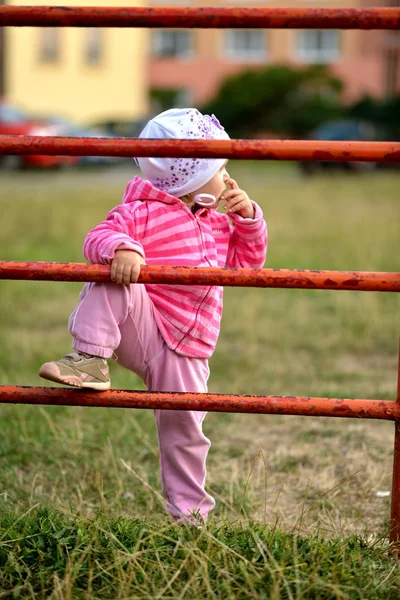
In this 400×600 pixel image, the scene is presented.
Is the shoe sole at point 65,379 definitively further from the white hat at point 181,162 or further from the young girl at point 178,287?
the white hat at point 181,162

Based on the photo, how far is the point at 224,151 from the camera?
218 centimetres

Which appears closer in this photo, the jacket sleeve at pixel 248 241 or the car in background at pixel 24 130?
the jacket sleeve at pixel 248 241

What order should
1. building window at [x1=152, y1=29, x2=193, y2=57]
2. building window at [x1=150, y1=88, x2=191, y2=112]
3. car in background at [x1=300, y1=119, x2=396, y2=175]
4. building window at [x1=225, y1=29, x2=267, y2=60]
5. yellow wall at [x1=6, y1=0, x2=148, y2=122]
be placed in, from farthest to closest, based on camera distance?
building window at [x1=152, y1=29, x2=193, y2=57]
building window at [x1=225, y1=29, x2=267, y2=60]
building window at [x1=150, y1=88, x2=191, y2=112]
yellow wall at [x1=6, y1=0, x2=148, y2=122]
car in background at [x1=300, y1=119, x2=396, y2=175]

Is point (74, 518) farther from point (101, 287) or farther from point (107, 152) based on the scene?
point (107, 152)

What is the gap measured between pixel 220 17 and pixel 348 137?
16279 mm

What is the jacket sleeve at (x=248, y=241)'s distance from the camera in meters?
2.56

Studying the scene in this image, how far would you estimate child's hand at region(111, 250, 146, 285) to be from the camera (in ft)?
7.35

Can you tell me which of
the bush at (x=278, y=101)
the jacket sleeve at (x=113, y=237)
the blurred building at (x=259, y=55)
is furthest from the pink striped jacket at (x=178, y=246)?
the blurred building at (x=259, y=55)

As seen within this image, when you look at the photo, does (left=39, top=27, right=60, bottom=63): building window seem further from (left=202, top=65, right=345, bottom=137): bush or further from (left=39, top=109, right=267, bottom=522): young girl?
(left=39, top=109, right=267, bottom=522): young girl

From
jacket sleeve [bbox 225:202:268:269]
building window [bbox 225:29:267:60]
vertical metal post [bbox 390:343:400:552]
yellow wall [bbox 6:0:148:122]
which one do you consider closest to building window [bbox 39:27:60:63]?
yellow wall [bbox 6:0:148:122]

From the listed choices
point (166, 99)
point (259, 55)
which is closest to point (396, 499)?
point (166, 99)

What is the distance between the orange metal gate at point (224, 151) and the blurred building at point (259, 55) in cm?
3104

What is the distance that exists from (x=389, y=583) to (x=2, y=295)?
15.0 ft

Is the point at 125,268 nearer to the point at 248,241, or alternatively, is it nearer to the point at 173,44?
the point at 248,241
